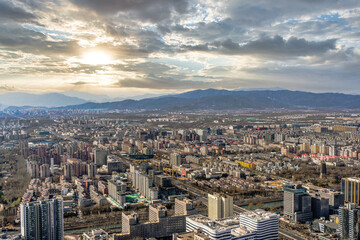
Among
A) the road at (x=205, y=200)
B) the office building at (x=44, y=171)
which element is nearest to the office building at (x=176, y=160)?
the road at (x=205, y=200)

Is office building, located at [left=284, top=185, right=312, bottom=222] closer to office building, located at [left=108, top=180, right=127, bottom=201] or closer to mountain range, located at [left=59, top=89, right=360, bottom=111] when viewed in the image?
office building, located at [left=108, top=180, right=127, bottom=201]

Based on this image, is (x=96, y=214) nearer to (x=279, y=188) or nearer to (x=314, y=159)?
(x=279, y=188)

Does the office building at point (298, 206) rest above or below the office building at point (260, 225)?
below

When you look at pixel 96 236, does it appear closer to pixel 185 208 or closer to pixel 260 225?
pixel 185 208

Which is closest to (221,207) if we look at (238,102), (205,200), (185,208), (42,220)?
(185,208)

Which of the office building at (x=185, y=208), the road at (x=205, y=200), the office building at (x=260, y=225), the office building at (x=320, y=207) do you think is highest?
the office building at (x=260, y=225)

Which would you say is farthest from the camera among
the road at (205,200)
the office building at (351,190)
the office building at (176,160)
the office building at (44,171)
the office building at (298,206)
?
the office building at (176,160)

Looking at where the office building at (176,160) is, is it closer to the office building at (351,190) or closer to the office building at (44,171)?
the office building at (44,171)
